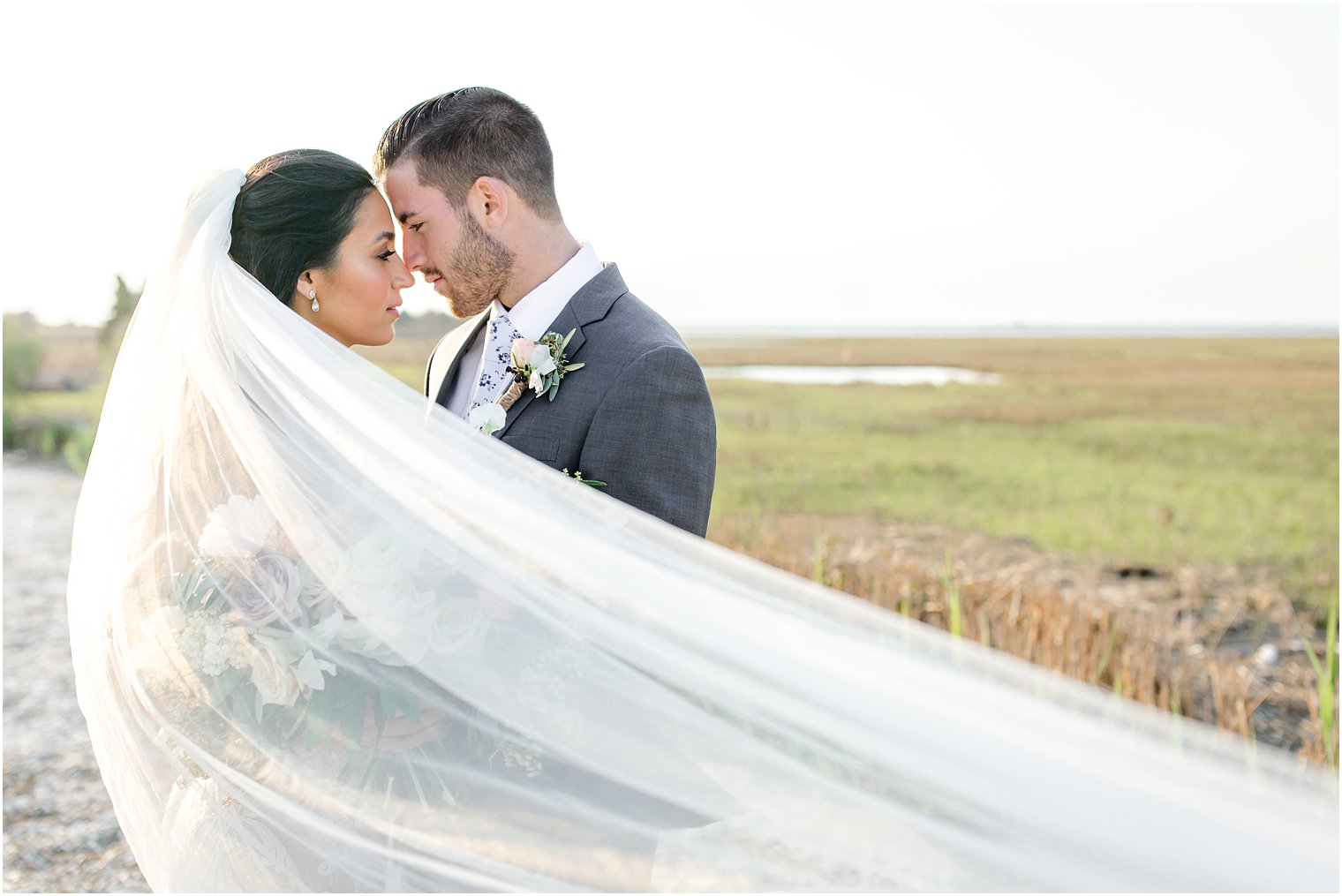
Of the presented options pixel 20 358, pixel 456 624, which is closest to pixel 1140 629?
pixel 456 624

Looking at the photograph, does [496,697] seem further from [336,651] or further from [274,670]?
[274,670]

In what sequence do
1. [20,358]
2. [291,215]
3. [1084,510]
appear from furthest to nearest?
[20,358], [1084,510], [291,215]

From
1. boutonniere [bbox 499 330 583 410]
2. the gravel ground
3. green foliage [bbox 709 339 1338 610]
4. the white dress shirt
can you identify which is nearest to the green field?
green foliage [bbox 709 339 1338 610]

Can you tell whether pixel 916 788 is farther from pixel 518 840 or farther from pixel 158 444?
pixel 158 444

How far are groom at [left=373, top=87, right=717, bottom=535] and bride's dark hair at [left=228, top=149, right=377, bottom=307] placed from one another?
20 centimetres

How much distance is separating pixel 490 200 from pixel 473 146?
0.49ft

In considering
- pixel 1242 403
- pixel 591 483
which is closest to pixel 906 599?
pixel 591 483

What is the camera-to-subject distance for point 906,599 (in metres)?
6.10

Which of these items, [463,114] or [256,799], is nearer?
[256,799]

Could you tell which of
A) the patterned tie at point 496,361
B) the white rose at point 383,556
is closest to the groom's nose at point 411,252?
the patterned tie at point 496,361

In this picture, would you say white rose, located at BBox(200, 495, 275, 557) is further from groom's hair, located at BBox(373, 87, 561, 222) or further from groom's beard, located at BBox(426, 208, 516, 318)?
groom's hair, located at BBox(373, 87, 561, 222)

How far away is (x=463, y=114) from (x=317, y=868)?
72.9 inches

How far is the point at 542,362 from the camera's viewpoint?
8.14 feet

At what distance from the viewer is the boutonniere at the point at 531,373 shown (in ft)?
8.11
